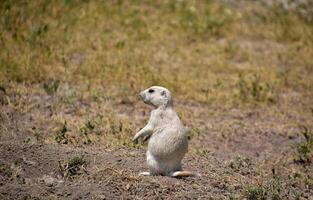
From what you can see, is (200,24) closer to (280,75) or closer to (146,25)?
(146,25)

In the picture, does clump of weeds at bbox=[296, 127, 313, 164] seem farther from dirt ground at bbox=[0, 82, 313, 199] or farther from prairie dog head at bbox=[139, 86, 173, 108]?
prairie dog head at bbox=[139, 86, 173, 108]

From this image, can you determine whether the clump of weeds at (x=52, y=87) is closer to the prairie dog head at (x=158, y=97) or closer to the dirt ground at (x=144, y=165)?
the dirt ground at (x=144, y=165)

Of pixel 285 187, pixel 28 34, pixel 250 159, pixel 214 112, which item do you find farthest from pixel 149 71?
pixel 285 187

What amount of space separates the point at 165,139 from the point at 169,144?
0.06 meters

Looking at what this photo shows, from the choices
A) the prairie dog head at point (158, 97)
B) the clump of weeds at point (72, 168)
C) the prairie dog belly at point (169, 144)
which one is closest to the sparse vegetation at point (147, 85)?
the clump of weeds at point (72, 168)

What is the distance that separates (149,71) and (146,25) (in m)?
2.31

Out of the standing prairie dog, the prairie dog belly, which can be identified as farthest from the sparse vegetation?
the prairie dog belly

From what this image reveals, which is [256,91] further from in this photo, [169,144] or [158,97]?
[169,144]

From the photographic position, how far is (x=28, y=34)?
431 inches

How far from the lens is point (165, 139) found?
19.9 feet

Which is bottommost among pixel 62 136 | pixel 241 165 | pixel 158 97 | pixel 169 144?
pixel 241 165

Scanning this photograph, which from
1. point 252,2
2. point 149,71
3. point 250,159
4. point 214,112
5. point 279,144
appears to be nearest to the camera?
point 250,159

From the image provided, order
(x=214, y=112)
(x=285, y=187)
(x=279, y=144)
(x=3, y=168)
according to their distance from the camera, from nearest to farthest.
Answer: (x=3, y=168) < (x=285, y=187) < (x=279, y=144) < (x=214, y=112)

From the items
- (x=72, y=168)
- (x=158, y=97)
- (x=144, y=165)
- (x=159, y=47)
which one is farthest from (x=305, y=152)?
(x=159, y=47)
